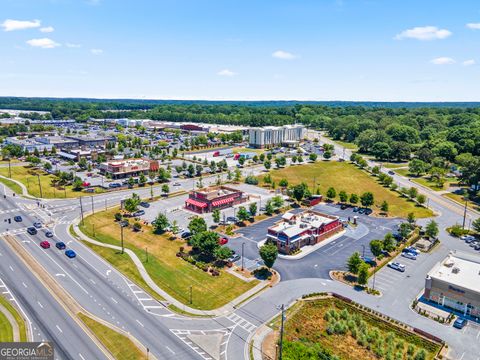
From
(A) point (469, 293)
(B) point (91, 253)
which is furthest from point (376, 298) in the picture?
(B) point (91, 253)

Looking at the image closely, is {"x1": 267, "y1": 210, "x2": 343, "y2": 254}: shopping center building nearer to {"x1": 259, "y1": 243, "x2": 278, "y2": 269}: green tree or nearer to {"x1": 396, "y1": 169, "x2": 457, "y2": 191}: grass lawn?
{"x1": 259, "y1": 243, "x2": 278, "y2": 269}: green tree

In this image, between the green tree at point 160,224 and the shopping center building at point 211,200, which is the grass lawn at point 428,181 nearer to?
the shopping center building at point 211,200

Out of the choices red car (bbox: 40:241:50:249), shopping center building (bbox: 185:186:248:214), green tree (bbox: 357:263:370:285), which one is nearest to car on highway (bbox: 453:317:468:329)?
green tree (bbox: 357:263:370:285)

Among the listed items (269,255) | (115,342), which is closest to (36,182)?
(115,342)

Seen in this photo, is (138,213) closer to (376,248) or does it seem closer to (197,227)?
(197,227)

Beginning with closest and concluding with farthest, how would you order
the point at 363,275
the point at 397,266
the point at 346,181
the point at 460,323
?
the point at 460,323 → the point at 363,275 → the point at 397,266 → the point at 346,181

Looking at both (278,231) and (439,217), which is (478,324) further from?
(439,217)
